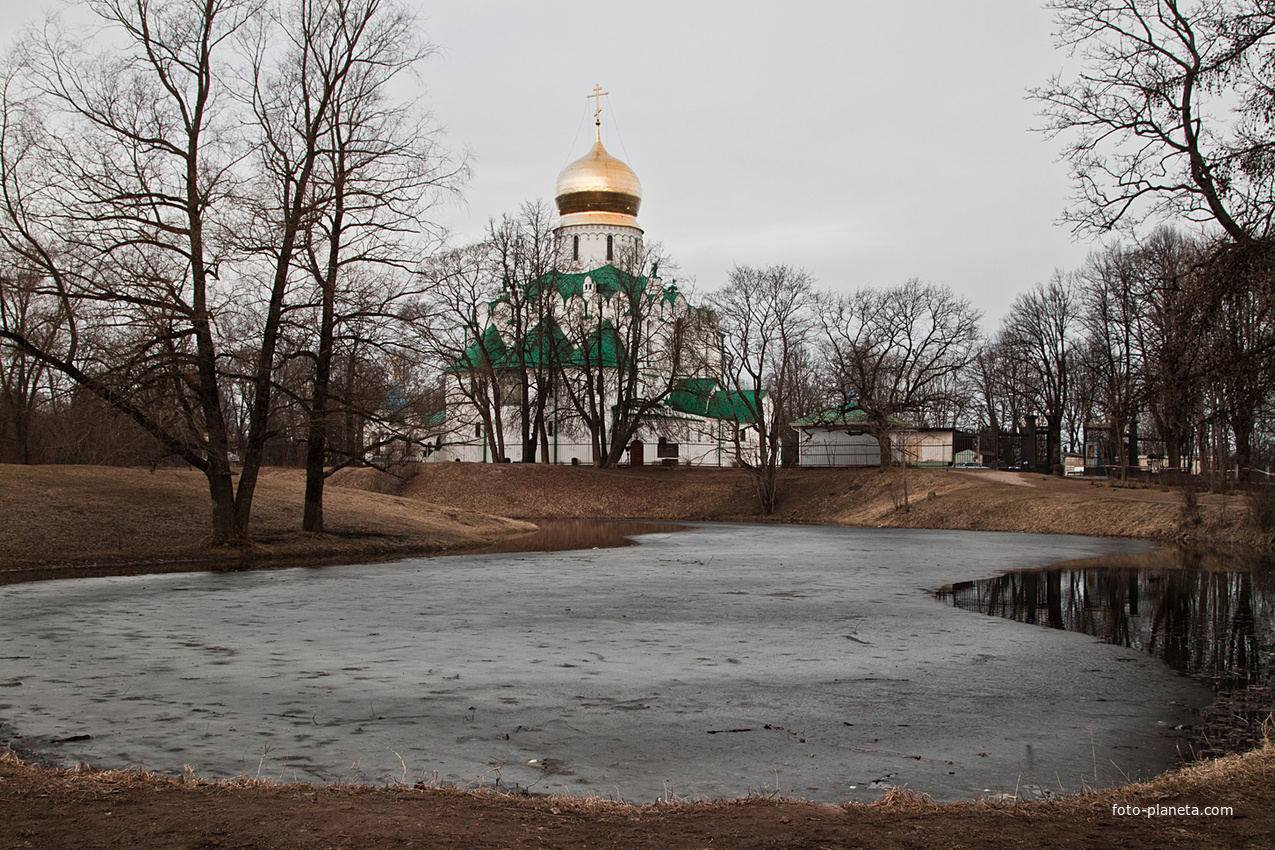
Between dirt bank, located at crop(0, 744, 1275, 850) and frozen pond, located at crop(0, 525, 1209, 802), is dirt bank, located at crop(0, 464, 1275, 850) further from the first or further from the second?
frozen pond, located at crop(0, 525, 1209, 802)

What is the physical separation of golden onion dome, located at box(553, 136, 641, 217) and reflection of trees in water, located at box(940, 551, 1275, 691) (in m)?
49.2

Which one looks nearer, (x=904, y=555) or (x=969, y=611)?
(x=969, y=611)

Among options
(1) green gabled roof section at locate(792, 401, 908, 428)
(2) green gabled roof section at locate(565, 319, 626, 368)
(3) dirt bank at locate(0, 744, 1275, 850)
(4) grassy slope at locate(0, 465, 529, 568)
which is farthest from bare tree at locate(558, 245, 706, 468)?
(3) dirt bank at locate(0, 744, 1275, 850)

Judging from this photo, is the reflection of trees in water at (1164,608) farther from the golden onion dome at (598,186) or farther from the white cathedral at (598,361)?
the golden onion dome at (598,186)

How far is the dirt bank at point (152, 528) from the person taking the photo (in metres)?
21.2

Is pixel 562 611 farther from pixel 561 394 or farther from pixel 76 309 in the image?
pixel 561 394

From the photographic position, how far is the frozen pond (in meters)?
6.82

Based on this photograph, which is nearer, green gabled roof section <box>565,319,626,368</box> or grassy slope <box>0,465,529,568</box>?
grassy slope <box>0,465,529,568</box>

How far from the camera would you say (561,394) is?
62.6m

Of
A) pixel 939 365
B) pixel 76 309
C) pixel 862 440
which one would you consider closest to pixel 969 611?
pixel 76 309

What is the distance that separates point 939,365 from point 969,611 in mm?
47239

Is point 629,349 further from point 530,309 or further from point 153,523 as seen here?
point 153,523

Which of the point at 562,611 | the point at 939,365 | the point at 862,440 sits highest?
the point at 939,365

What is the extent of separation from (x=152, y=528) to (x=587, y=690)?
18501 mm
